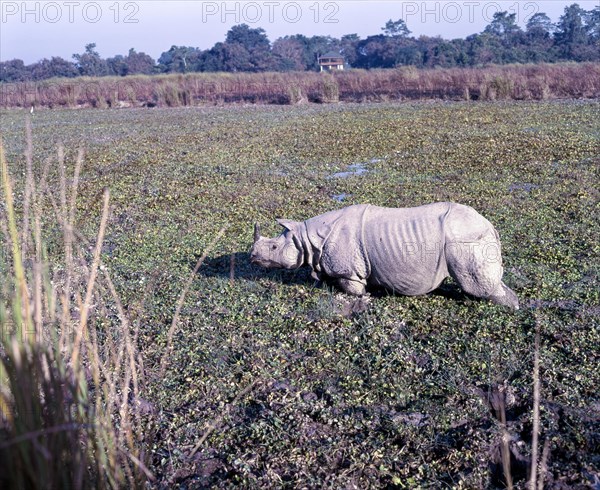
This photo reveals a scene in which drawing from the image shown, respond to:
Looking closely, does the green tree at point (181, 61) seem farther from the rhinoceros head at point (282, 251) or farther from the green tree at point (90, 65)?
the rhinoceros head at point (282, 251)

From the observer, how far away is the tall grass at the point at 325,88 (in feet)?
87.3

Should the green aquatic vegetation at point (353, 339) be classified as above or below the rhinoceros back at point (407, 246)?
below

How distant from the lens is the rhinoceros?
230 inches

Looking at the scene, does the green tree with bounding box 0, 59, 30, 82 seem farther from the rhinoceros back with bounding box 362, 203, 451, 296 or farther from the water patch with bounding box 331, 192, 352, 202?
the rhinoceros back with bounding box 362, 203, 451, 296

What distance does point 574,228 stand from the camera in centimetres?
834

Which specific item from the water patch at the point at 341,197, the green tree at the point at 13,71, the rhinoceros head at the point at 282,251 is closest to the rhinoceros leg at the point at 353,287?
the rhinoceros head at the point at 282,251

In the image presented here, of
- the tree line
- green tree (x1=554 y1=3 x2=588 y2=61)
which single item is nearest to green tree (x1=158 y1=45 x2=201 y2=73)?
the tree line

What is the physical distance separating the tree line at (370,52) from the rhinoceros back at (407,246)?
46.0m

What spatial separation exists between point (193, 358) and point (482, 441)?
258 cm

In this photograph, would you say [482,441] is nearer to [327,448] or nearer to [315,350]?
[327,448]

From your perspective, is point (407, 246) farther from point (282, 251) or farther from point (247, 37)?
point (247, 37)

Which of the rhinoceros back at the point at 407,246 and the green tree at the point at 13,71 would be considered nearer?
the rhinoceros back at the point at 407,246

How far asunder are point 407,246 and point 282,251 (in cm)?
134

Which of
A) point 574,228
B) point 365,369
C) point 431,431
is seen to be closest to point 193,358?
point 365,369
